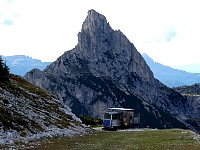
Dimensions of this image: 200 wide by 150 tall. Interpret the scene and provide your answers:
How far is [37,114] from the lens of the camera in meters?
70.4

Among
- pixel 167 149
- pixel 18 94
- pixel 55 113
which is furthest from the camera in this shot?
pixel 55 113

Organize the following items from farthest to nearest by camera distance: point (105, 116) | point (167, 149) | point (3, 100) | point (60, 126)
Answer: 1. point (105, 116)
2. point (60, 126)
3. point (3, 100)
4. point (167, 149)

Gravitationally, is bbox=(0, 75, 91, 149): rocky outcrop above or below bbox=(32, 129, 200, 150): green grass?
above

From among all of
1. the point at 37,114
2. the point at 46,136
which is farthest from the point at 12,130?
the point at 37,114

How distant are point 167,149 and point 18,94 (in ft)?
168

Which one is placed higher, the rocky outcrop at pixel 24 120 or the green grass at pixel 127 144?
the rocky outcrop at pixel 24 120

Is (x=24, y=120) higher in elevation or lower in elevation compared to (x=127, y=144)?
higher

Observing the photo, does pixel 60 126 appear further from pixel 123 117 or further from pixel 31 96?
pixel 123 117

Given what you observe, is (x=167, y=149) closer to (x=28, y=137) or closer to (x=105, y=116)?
(x=28, y=137)

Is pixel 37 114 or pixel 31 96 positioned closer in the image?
pixel 37 114

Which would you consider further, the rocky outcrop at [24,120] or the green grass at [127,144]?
the rocky outcrop at [24,120]

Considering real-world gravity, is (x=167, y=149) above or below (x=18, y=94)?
below

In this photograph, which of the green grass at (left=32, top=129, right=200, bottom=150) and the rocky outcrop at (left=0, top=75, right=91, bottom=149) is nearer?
the green grass at (left=32, top=129, right=200, bottom=150)

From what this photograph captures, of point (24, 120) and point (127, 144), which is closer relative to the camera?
point (127, 144)
